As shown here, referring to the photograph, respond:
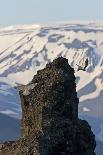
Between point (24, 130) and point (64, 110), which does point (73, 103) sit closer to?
point (64, 110)

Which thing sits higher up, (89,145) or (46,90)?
(46,90)

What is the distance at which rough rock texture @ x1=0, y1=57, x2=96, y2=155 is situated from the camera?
19.9 m

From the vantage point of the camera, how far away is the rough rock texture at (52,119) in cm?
1992

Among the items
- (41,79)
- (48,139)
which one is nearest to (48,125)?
(48,139)

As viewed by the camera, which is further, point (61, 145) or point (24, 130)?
point (24, 130)

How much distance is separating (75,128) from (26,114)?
1.85 metres

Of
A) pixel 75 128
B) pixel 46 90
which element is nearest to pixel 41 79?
pixel 46 90

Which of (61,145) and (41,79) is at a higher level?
(41,79)

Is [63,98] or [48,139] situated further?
[63,98]

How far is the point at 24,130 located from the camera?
70.5 feet

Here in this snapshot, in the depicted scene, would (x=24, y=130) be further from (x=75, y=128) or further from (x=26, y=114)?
(x=75, y=128)

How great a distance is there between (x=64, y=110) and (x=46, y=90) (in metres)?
0.89

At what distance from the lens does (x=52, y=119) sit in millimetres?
20406

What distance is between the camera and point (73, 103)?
21.3 metres
